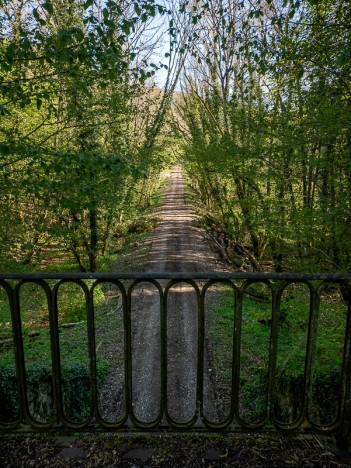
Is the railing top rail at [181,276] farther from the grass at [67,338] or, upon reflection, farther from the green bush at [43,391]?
the grass at [67,338]

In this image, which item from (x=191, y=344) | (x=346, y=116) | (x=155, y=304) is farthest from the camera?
(x=155, y=304)

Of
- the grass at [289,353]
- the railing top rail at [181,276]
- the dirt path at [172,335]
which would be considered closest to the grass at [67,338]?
the dirt path at [172,335]

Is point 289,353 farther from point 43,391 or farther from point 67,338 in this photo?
point 67,338

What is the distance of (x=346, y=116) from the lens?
440 cm

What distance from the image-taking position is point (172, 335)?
9.21m

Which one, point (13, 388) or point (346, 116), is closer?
point (346, 116)

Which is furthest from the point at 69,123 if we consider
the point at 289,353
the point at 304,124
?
the point at 289,353

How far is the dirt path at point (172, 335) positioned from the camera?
253 inches

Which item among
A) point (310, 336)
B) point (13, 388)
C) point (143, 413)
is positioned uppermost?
point (310, 336)

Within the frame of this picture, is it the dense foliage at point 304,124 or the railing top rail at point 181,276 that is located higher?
the dense foliage at point 304,124

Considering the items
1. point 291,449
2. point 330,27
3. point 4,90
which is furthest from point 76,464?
point 330,27

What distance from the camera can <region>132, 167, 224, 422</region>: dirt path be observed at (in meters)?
6.44

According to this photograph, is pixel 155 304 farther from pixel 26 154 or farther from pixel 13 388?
pixel 26 154

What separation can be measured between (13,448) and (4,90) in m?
3.71
